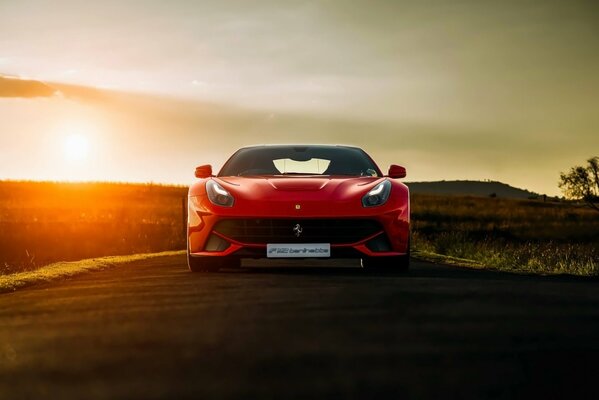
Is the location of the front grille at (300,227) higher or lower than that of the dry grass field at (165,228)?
higher

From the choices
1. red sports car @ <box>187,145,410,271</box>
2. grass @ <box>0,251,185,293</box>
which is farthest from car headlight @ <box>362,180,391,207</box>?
grass @ <box>0,251,185,293</box>

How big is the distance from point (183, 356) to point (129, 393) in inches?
38.5

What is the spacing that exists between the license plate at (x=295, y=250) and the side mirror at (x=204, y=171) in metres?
1.52

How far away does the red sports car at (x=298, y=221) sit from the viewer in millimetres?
10477

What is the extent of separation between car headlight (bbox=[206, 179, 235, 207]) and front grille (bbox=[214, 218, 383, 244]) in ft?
→ 0.87

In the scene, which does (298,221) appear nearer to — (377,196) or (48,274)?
(377,196)

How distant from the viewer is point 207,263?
10984mm

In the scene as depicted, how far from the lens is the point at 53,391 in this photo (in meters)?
4.36

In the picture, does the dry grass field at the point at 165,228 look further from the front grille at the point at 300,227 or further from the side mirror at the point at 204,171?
the side mirror at the point at 204,171

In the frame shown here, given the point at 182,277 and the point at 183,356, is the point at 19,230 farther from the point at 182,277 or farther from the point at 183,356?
the point at 183,356

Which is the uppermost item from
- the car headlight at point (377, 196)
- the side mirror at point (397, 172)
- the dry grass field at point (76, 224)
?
the side mirror at point (397, 172)

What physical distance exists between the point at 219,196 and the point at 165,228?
86.3 feet

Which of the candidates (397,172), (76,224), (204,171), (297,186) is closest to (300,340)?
(297,186)

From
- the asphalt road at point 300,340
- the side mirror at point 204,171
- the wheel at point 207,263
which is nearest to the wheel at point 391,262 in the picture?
the asphalt road at point 300,340
